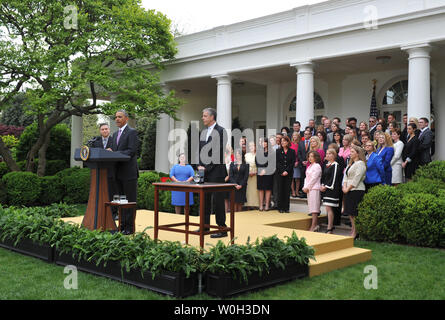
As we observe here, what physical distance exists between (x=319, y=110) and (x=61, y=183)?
11733 mm

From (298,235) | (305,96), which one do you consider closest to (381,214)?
(298,235)

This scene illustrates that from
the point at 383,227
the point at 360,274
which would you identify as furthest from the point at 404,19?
the point at 360,274

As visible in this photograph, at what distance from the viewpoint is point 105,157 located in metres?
6.98

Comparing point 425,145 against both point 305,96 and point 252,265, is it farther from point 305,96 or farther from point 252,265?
point 252,265

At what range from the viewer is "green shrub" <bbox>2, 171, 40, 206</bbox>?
16.2 m

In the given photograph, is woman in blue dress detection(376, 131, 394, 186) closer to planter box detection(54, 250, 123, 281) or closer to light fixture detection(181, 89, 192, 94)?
planter box detection(54, 250, 123, 281)

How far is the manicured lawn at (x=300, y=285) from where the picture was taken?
17.7 ft

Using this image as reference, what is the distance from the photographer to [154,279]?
5.50 m

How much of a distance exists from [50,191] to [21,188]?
113 cm

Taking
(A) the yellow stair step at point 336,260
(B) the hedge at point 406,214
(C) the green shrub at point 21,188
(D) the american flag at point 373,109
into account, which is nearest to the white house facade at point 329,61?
(D) the american flag at point 373,109

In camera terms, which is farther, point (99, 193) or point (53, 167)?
point (53, 167)

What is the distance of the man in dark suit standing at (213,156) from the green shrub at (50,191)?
11720 mm

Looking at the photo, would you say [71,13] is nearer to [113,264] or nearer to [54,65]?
[54,65]

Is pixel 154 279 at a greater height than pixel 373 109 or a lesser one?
lesser
